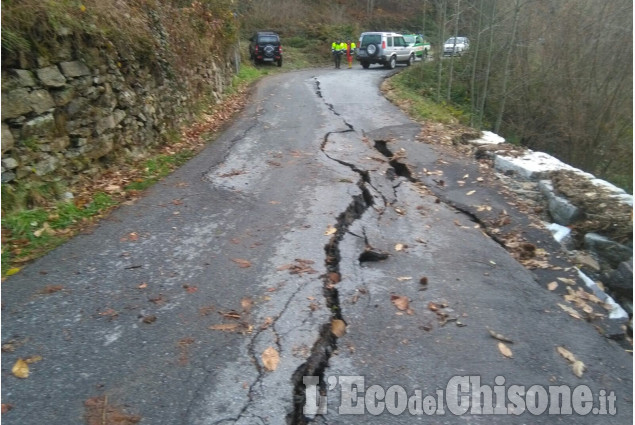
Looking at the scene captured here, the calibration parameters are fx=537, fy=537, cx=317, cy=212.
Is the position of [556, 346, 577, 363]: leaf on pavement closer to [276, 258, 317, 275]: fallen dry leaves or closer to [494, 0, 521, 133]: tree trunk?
[276, 258, 317, 275]: fallen dry leaves

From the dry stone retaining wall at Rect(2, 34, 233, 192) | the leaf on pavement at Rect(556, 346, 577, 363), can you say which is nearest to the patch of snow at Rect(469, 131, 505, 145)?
the dry stone retaining wall at Rect(2, 34, 233, 192)

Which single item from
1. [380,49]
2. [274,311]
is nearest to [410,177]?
[274,311]

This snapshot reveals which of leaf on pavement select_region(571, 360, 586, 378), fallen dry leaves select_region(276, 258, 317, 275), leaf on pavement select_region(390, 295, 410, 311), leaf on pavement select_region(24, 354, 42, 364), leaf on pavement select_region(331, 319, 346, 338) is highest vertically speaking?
leaf on pavement select_region(24, 354, 42, 364)

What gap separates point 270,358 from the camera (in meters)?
3.71

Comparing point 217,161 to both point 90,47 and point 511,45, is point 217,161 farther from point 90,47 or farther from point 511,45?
point 511,45

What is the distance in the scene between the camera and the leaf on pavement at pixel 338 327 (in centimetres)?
404

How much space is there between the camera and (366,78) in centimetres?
1992

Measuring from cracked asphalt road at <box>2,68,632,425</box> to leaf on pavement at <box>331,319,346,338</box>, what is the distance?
47 millimetres

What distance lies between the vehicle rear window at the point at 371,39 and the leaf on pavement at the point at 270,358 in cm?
2322

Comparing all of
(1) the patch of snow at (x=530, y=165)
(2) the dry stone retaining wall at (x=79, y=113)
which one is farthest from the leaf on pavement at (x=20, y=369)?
(1) the patch of snow at (x=530, y=165)

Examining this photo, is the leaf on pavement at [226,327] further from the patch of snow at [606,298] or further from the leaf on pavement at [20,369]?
the patch of snow at [606,298]

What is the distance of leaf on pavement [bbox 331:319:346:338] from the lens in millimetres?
4045

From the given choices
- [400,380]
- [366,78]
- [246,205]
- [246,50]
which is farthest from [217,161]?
[246,50]

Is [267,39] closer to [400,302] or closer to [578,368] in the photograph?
[400,302]
